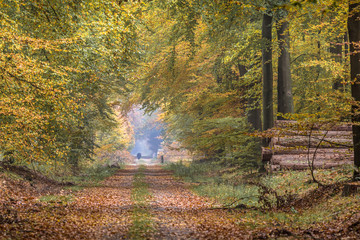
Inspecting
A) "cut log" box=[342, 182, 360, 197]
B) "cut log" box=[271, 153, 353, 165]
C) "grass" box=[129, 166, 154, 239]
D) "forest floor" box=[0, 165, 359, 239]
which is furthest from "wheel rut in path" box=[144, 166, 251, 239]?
"cut log" box=[271, 153, 353, 165]

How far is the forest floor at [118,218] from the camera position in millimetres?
6531

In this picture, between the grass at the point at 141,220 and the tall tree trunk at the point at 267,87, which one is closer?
the grass at the point at 141,220

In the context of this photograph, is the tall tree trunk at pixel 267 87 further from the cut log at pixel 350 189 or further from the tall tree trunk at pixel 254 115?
the cut log at pixel 350 189

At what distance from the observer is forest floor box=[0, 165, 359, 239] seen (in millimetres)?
6531

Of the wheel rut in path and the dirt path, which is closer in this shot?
the dirt path

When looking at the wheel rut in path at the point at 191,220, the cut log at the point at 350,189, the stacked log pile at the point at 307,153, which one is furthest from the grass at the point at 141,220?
the stacked log pile at the point at 307,153

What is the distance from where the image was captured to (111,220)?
319 inches

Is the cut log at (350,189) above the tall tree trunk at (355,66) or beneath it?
beneath

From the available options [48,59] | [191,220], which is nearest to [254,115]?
[48,59]

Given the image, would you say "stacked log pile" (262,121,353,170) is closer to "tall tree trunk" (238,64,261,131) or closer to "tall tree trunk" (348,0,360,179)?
"tall tree trunk" (238,64,261,131)

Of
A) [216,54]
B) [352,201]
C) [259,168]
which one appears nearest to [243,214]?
[352,201]

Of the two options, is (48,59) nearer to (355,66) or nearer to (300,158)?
(355,66)

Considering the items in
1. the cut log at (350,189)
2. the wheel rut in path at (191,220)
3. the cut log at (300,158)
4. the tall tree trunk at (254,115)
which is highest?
the tall tree trunk at (254,115)

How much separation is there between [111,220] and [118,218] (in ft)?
0.95
